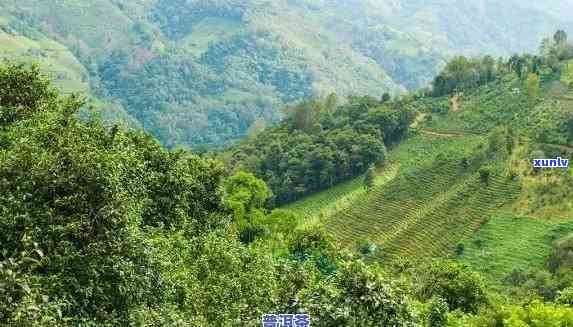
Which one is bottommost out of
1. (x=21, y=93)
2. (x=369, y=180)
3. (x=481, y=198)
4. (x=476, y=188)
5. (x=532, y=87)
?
(x=369, y=180)

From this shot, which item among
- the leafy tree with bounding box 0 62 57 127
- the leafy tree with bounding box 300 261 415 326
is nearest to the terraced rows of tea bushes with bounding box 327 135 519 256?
the leafy tree with bounding box 0 62 57 127

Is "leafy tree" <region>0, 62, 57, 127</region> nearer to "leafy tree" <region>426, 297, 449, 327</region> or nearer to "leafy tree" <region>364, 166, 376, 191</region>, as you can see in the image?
"leafy tree" <region>426, 297, 449, 327</region>

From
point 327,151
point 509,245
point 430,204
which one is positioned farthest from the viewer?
point 327,151

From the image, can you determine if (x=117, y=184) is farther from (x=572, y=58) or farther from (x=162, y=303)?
(x=572, y=58)

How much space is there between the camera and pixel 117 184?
51.7ft

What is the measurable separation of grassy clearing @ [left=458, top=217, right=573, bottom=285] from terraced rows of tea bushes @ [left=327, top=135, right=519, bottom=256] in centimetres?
164

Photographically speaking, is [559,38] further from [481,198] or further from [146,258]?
[146,258]

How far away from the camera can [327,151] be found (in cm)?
7619

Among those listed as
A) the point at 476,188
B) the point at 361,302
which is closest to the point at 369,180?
the point at 476,188

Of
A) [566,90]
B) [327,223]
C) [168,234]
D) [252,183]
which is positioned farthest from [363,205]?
[168,234]

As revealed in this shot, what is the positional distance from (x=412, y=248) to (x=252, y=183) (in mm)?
14032

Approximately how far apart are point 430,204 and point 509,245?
38.4 feet

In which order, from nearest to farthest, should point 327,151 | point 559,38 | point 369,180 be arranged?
point 369,180 < point 327,151 < point 559,38

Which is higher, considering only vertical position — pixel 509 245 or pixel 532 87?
pixel 532 87
